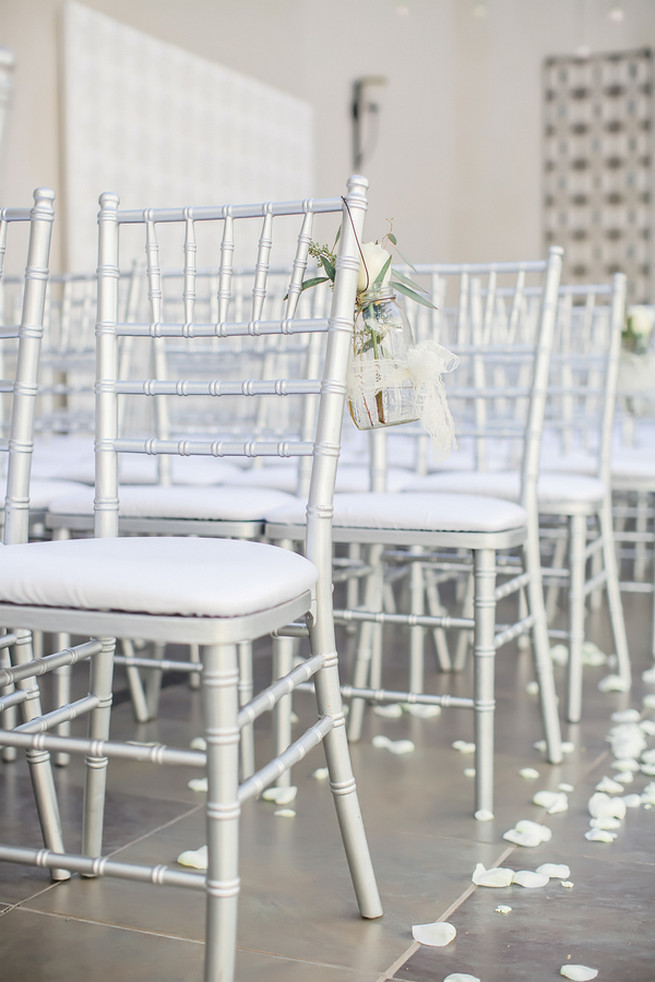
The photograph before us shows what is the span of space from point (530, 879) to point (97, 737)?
2.03ft

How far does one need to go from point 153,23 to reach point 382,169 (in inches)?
84.9

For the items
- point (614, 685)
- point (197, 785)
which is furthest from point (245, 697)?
point (614, 685)

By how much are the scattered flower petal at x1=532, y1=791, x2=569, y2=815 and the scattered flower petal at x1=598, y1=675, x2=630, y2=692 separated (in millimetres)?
741

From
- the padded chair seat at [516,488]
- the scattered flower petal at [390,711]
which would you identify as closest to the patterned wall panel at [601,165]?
the padded chair seat at [516,488]

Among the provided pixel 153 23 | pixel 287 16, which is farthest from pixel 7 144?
pixel 287 16

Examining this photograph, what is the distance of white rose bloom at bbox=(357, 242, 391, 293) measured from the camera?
1.52m

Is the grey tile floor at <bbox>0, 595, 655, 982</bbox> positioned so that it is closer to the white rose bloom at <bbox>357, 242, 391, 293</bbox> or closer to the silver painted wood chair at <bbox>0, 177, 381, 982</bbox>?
the silver painted wood chair at <bbox>0, 177, 381, 982</bbox>

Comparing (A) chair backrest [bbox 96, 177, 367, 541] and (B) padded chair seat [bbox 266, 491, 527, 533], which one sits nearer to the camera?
(A) chair backrest [bbox 96, 177, 367, 541]

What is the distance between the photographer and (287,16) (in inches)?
232

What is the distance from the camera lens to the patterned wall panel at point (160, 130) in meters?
4.44

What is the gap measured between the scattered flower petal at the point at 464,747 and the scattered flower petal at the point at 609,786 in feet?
0.99

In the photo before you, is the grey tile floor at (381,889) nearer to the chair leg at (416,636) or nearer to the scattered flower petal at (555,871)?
the scattered flower petal at (555,871)

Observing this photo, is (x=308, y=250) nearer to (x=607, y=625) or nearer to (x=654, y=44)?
(x=607, y=625)

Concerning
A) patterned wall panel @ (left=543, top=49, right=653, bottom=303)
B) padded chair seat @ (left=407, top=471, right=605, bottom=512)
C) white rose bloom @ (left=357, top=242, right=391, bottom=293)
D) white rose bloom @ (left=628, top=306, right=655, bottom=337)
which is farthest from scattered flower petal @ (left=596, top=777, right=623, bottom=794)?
patterned wall panel @ (left=543, top=49, right=653, bottom=303)
